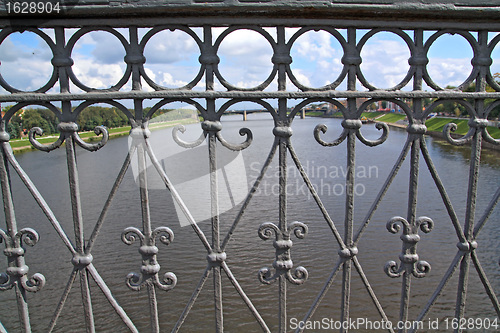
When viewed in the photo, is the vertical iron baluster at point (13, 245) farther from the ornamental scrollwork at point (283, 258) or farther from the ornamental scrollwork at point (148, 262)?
the ornamental scrollwork at point (283, 258)

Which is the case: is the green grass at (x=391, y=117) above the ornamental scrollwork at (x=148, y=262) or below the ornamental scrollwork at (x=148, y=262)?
below

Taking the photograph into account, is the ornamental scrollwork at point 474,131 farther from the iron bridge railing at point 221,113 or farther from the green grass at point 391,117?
the green grass at point 391,117

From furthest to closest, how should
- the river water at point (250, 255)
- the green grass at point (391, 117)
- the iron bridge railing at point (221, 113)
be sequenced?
the green grass at point (391, 117), the river water at point (250, 255), the iron bridge railing at point (221, 113)

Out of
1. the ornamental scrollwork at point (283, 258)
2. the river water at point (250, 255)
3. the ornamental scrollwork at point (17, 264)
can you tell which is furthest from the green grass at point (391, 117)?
the ornamental scrollwork at point (17, 264)

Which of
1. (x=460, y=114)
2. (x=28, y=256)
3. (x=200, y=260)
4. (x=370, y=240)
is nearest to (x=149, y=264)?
(x=200, y=260)

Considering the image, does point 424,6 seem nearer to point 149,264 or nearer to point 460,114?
point 149,264

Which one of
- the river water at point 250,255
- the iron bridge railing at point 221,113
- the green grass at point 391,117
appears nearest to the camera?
the iron bridge railing at point 221,113

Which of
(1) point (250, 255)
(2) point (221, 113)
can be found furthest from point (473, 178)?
(1) point (250, 255)

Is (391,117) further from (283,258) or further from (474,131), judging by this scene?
(283,258)

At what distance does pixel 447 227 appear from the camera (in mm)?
11508

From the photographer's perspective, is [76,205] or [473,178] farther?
[473,178]

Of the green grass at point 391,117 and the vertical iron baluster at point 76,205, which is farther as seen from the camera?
the green grass at point 391,117

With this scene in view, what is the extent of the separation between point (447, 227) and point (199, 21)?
11.9 m

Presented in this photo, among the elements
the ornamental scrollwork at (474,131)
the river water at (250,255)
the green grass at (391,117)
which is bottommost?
the green grass at (391,117)
